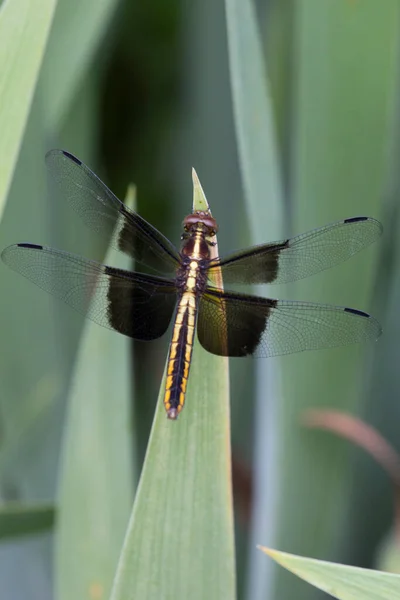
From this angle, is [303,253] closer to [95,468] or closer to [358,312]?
[358,312]

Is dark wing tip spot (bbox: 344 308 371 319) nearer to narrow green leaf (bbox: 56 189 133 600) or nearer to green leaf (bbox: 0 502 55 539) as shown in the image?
narrow green leaf (bbox: 56 189 133 600)

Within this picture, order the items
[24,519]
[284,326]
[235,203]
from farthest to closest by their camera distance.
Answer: [235,203] → [284,326] → [24,519]

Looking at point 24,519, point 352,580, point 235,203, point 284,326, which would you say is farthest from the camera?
point 235,203

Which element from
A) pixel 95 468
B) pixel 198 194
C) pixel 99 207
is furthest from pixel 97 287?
pixel 198 194

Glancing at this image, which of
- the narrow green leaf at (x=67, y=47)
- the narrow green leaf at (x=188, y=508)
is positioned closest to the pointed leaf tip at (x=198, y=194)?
the narrow green leaf at (x=188, y=508)

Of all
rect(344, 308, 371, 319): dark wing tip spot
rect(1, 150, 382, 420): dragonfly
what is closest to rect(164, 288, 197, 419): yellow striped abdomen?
rect(1, 150, 382, 420): dragonfly

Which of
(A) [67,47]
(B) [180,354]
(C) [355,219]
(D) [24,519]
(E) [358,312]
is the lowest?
(D) [24,519]

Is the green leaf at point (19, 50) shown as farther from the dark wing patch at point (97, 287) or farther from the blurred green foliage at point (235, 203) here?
the dark wing patch at point (97, 287)
